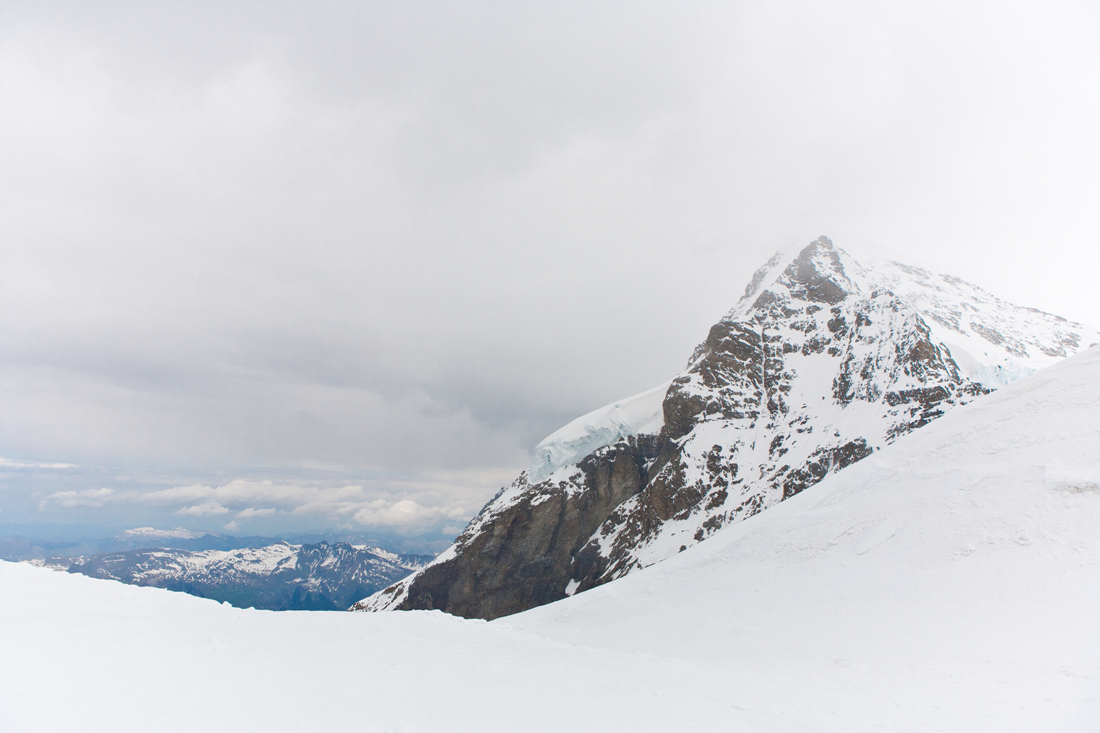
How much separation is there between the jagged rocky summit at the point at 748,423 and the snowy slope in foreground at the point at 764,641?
58.4 m

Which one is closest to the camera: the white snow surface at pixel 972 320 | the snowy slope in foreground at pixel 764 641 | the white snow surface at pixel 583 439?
the snowy slope in foreground at pixel 764 641

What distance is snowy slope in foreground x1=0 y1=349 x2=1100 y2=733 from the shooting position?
305 inches

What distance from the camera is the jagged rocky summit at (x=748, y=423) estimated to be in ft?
254

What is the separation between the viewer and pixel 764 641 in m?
17.6

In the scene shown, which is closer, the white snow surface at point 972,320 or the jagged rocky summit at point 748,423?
the white snow surface at point 972,320

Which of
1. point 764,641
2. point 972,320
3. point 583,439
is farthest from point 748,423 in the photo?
point 764,641

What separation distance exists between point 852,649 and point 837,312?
106582 mm

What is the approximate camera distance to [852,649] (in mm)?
14875

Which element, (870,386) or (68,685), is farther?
(870,386)

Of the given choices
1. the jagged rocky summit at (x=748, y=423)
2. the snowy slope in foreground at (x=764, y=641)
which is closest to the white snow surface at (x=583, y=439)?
the jagged rocky summit at (x=748, y=423)

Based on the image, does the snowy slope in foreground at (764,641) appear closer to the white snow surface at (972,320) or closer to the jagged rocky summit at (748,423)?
the jagged rocky summit at (748,423)

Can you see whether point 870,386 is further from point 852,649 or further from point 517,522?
point 852,649

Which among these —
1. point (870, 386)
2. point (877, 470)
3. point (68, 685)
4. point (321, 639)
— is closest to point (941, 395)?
point (870, 386)

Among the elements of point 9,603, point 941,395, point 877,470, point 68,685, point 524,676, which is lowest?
point 524,676
